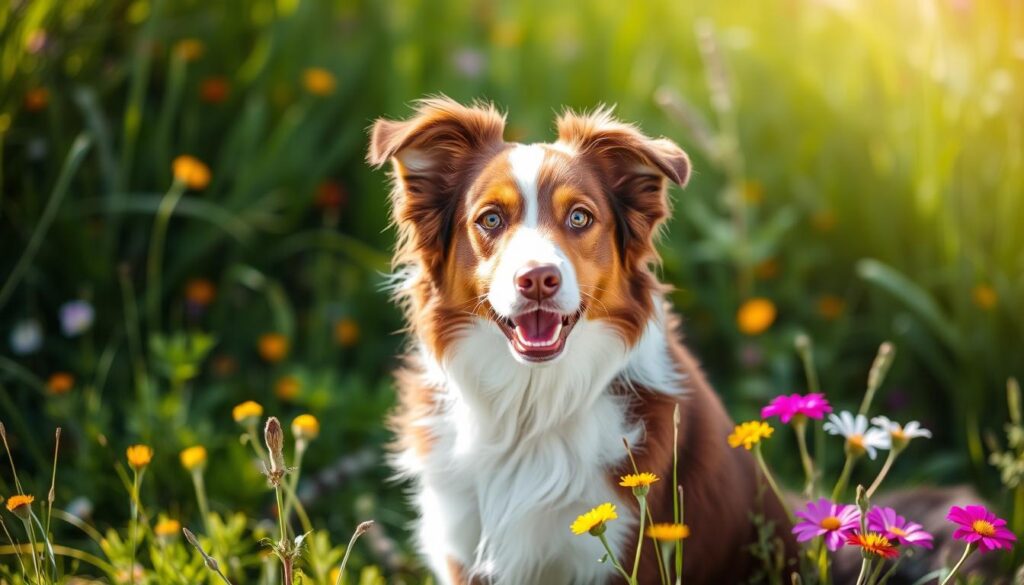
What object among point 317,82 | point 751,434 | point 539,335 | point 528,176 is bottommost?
point 751,434

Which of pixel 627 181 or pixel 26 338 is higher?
pixel 627 181

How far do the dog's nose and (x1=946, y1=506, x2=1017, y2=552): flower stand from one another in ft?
3.05

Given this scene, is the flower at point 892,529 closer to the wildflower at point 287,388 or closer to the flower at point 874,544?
the flower at point 874,544

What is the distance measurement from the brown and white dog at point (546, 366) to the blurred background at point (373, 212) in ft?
2.62

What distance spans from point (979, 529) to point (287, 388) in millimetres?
2560

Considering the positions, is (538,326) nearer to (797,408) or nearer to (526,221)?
(526,221)

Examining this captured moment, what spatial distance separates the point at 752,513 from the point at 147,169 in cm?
287

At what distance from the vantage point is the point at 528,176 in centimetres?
257

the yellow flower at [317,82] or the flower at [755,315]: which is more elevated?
the yellow flower at [317,82]

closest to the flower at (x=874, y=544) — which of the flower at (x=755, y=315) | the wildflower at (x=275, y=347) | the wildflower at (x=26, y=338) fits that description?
the flower at (x=755, y=315)

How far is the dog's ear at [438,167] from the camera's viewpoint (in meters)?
2.74

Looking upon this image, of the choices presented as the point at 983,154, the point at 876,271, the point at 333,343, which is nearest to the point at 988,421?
the point at 876,271

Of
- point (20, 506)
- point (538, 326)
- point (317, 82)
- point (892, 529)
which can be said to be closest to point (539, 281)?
point (538, 326)

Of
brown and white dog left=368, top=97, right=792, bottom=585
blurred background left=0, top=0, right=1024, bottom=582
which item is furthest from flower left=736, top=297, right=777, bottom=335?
brown and white dog left=368, top=97, right=792, bottom=585
